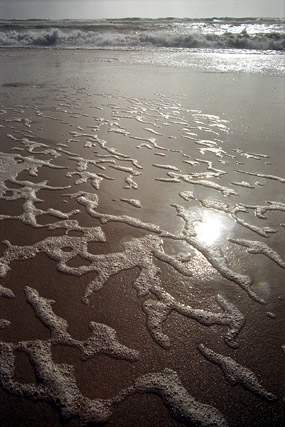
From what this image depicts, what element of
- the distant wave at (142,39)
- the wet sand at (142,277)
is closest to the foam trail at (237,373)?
the wet sand at (142,277)

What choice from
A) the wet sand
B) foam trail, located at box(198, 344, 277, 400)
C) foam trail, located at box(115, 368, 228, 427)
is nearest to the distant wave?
the wet sand

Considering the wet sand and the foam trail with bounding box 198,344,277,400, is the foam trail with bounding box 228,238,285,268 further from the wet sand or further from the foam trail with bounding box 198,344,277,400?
the foam trail with bounding box 198,344,277,400

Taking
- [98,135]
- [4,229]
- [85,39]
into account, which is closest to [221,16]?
Result: [85,39]

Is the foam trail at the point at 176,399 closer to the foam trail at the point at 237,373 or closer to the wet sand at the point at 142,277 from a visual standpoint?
the wet sand at the point at 142,277

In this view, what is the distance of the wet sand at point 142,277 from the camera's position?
1658mm

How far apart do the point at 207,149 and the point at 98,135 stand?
70.6 inches

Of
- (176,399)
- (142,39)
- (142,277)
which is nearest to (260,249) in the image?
(142,277)

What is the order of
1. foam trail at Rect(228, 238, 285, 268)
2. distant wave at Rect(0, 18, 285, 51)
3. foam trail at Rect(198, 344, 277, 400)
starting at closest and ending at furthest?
1. foam trail at Rect(198, 344, 277, 400)
2. foam trail at Rect(228, 238, 285, 268)
3. distant wave at Rect(0, 18, 285, 51)

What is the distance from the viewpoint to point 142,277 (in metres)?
2.42

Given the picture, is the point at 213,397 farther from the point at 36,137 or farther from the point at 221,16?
the point at 221,16

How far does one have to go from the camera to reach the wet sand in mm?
1658

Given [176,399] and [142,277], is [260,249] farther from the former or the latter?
[176,399]

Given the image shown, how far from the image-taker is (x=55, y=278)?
238 centimetres

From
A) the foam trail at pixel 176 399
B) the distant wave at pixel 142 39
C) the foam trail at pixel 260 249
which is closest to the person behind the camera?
the foam trail at pixel 176 399
